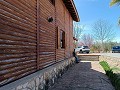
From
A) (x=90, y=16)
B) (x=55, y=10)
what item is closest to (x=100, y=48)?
(x=90, y=16)

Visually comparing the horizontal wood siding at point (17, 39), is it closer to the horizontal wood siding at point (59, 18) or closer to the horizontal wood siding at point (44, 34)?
the horizontal wood siding at point (44, 34)

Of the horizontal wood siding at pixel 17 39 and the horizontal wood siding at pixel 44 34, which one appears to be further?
the horizontal wood siding at pixel 44 34

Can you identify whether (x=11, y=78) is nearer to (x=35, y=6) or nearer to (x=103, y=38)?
(x=35, y=6)

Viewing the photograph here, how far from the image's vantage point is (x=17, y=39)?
4.67 m

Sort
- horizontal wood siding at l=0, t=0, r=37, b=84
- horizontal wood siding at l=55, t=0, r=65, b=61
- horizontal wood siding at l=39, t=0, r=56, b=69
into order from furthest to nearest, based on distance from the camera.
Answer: horizontal wood siding at l=55, t=0, r=65, b=61, horizontal wood siding at l=39, t=0, r=56, b=69, horizontal wood siding at l=0, t=0, r=37, b=84

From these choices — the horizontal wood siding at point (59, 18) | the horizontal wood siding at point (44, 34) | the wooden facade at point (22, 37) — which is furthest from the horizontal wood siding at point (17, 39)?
the horizontal wood siding at point (59, 18)

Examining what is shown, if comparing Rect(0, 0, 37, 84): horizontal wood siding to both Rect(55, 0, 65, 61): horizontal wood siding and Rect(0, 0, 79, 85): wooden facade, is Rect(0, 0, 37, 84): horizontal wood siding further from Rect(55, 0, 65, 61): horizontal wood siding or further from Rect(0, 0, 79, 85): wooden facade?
Rect(55, 0, 65, 61): horizontal wood siding

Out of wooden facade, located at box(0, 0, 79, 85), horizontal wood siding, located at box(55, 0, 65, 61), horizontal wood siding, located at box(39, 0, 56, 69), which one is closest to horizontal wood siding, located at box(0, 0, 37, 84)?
wooden facade, located at box(0, 0, 79, 85)

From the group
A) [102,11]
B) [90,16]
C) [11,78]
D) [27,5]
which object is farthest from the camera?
[90,16]

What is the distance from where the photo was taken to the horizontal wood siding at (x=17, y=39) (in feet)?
13.2

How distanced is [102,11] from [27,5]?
171ft

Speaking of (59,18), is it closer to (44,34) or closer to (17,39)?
(44,34)

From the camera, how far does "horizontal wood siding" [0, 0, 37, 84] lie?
4.02 metres

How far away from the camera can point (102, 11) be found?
5506cm
